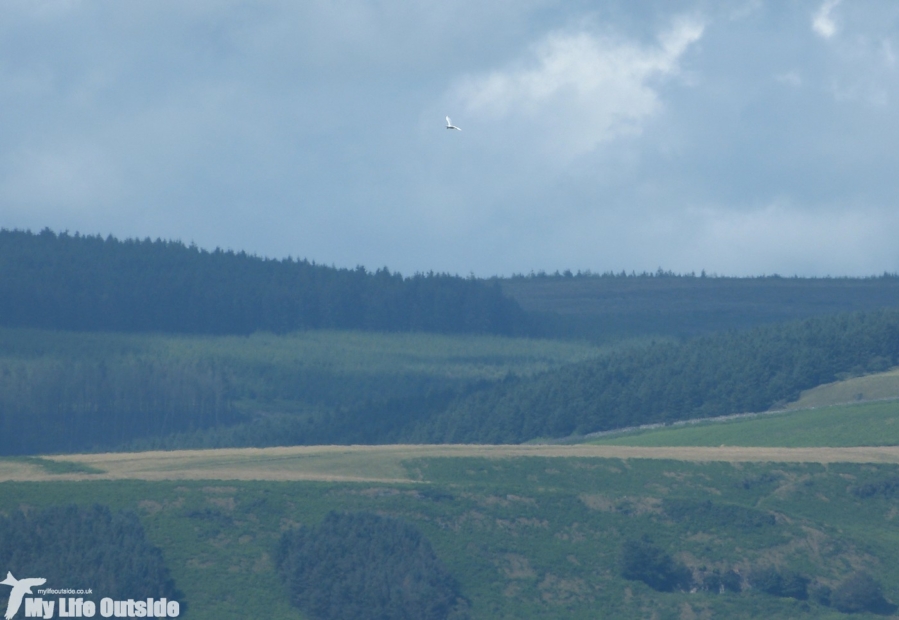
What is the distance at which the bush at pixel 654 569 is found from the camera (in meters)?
61.7

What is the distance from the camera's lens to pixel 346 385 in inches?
7461

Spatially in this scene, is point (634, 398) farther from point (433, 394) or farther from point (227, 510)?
point (227, 510)

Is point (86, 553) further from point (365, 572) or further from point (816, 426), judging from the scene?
point (816, 426)

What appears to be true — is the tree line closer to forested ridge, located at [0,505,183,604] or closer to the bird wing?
forested ridge, located at [0,505,183,604]

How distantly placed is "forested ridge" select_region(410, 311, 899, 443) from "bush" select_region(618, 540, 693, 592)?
6810cm

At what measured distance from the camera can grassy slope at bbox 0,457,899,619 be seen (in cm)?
5934

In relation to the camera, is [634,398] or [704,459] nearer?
[704,459]

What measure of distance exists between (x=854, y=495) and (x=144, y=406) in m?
115

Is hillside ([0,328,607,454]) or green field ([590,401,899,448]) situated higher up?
green field ([590,401,899,448])

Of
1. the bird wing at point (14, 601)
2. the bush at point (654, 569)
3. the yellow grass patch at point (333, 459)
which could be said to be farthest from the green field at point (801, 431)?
the bird wing at point (14, 601)

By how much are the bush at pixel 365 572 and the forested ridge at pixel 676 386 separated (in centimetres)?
6909

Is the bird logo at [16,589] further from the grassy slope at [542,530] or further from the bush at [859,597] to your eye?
the bush at [859,597]

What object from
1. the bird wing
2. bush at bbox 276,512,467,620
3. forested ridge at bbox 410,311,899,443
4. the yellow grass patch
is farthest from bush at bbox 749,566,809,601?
forested ridge at bbox 410,311,899,443

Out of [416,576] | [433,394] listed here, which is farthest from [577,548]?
[433,394]
